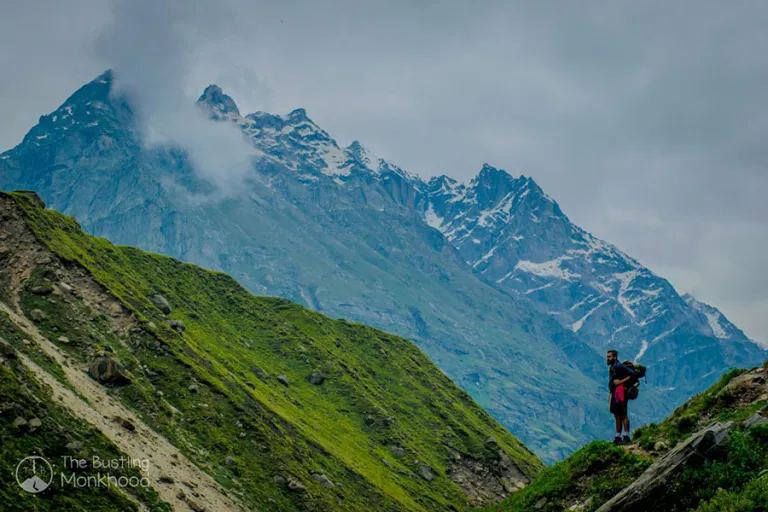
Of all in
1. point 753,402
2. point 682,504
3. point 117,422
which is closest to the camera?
point 682,504

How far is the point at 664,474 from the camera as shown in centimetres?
2253

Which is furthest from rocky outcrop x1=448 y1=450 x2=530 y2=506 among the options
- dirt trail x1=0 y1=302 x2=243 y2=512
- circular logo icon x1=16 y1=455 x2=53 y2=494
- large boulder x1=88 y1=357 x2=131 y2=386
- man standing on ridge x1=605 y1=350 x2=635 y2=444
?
circular logo icon x1=16 y1=455 x2=53 y2=494

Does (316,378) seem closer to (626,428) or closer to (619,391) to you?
(626,428)

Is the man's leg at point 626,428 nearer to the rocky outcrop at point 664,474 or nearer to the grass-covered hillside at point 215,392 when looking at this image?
the rocky outcrop at point 664,474

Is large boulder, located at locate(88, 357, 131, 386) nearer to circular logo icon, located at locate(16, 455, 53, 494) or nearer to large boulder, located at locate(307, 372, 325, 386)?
circular logo icon, located at locate(16, 455, 53, 494)

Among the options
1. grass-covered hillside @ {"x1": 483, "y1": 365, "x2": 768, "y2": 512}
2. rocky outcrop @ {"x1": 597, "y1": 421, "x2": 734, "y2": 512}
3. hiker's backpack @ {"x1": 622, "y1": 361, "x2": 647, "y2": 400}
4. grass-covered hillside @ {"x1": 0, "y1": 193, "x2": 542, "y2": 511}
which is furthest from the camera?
grass-covered hillside @ {"x1": 0, "y1": 193, "x2": 542, "y2": 511}

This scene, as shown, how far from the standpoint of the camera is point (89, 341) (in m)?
61.5

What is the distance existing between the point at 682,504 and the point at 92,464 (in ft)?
109

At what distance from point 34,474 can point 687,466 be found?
3213 centimetres

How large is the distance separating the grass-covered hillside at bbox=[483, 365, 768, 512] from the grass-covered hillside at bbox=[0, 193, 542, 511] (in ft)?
85.0

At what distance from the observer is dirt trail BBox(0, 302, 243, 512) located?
44.1 m

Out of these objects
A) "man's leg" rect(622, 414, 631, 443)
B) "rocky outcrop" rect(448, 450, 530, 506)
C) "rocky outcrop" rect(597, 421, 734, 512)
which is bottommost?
"rocky outcrop" rect(448, 450, 530, 506)

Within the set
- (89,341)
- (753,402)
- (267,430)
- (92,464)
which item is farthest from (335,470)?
(753,402)

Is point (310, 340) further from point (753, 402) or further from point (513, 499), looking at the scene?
point (753, 402)
